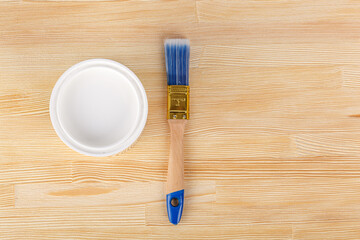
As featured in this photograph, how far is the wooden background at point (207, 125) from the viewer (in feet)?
1.90

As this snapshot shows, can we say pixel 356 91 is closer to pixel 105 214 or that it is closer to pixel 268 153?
pixel 268 153

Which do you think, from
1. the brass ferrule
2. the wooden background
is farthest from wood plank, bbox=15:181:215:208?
the brass ferrule

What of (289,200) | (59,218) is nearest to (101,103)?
(59,218)

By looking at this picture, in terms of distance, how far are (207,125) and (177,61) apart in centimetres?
14

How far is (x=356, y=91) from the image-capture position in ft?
1.97

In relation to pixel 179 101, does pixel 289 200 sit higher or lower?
lower

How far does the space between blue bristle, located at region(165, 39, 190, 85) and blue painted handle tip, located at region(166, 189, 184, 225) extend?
0.21 meters

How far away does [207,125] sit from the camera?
Answer: 59 cm

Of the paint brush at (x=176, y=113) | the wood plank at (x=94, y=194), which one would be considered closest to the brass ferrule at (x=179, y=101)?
the paint brush at (x=176, y=113)

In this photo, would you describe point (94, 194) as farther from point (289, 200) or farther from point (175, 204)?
point (289, 200)

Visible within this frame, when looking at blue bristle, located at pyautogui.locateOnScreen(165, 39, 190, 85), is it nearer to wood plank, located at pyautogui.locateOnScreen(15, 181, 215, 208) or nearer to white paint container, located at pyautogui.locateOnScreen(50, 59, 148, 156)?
white paint container, located at pyautogui.locateOnScreen(50, 59, 148, 156)

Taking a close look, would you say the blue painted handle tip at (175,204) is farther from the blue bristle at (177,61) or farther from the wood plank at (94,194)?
the blue bristle at (177,61)

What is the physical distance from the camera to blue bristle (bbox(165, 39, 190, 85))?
22.2 inches

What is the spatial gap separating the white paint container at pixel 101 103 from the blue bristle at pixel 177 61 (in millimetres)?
73
